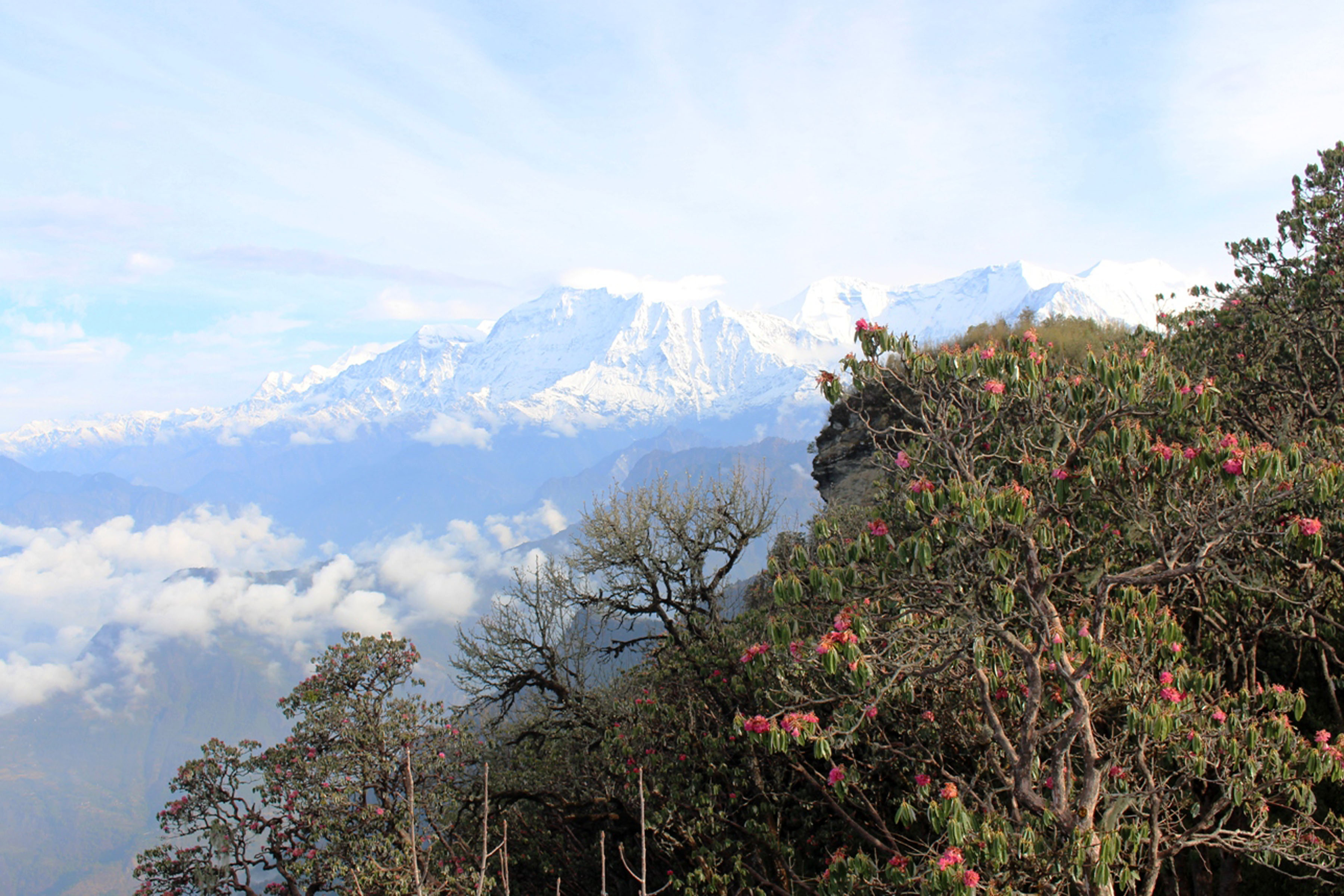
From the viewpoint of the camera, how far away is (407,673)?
A: 629 inches

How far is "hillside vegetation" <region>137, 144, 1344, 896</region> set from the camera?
22.1 ft

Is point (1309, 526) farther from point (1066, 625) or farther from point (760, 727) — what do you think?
point (760, 727)

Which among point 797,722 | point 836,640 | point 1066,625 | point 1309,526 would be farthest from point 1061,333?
point 797,722

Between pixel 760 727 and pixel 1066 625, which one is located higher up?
pixel 760 727

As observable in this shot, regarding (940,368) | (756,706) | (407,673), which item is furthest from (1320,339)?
(407,673)

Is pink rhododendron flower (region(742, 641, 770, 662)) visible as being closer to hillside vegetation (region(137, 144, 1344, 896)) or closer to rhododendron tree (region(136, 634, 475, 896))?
hillside vegetation (region(137, 144, 1344, 896))

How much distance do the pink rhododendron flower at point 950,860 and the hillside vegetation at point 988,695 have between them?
0.12ft

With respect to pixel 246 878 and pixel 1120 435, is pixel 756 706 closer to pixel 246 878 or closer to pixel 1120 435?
pixel 1120 435

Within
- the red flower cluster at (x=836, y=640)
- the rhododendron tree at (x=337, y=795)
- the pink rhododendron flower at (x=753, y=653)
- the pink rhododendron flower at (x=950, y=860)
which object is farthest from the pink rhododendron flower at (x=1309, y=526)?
the rhododendron tree at (x=337, y=795)

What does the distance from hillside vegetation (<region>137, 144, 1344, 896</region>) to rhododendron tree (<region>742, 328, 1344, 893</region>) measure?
2.1 inches

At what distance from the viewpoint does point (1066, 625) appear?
28.7ft

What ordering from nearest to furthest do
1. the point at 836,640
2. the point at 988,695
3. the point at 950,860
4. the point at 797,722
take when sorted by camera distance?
the point at 950,860, the point at 836,640, the point at 797,722, the point at 988,695

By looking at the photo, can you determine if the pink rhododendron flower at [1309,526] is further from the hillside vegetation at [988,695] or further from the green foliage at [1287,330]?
the green foliage at [1287,330]

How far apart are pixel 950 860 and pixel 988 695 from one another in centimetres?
208
